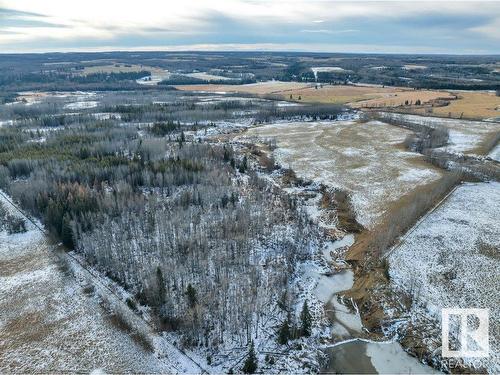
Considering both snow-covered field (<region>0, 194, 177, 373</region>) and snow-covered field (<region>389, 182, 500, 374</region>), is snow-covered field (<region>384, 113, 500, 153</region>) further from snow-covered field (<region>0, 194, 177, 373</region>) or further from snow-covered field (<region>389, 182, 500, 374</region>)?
snow-covered field (<region>0, 194, 177, 373</region>)

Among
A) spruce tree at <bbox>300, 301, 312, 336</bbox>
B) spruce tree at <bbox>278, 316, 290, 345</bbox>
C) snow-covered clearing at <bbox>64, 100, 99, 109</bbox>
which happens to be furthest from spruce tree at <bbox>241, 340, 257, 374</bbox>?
snow-covered clearing at <bbox>64, 100, 99, 109</bbox>

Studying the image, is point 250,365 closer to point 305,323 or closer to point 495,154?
point 305,323

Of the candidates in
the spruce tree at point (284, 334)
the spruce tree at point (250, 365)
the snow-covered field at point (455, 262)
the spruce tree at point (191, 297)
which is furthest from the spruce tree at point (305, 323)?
the snow-covered field at point (455, 262)

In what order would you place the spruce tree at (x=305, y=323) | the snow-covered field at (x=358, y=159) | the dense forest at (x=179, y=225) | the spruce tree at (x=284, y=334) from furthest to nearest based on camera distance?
1. the snow-covered field at (x=358, y=159)
2. the dense forest at (x=179, y=225)
3. the spruce tree at (x=305, y=323)
4. the spruce tree at (x=284, y=334)

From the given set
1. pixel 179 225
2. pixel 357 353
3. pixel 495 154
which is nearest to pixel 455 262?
pixel 357 353

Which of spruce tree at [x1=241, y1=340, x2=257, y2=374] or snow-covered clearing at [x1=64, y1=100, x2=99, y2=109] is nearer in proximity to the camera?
spruce tree at [x1=241, y1=340, x2=257, y2=374]

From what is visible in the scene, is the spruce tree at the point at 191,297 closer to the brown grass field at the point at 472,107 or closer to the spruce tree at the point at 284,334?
the spruce tree at the point at 284,334
